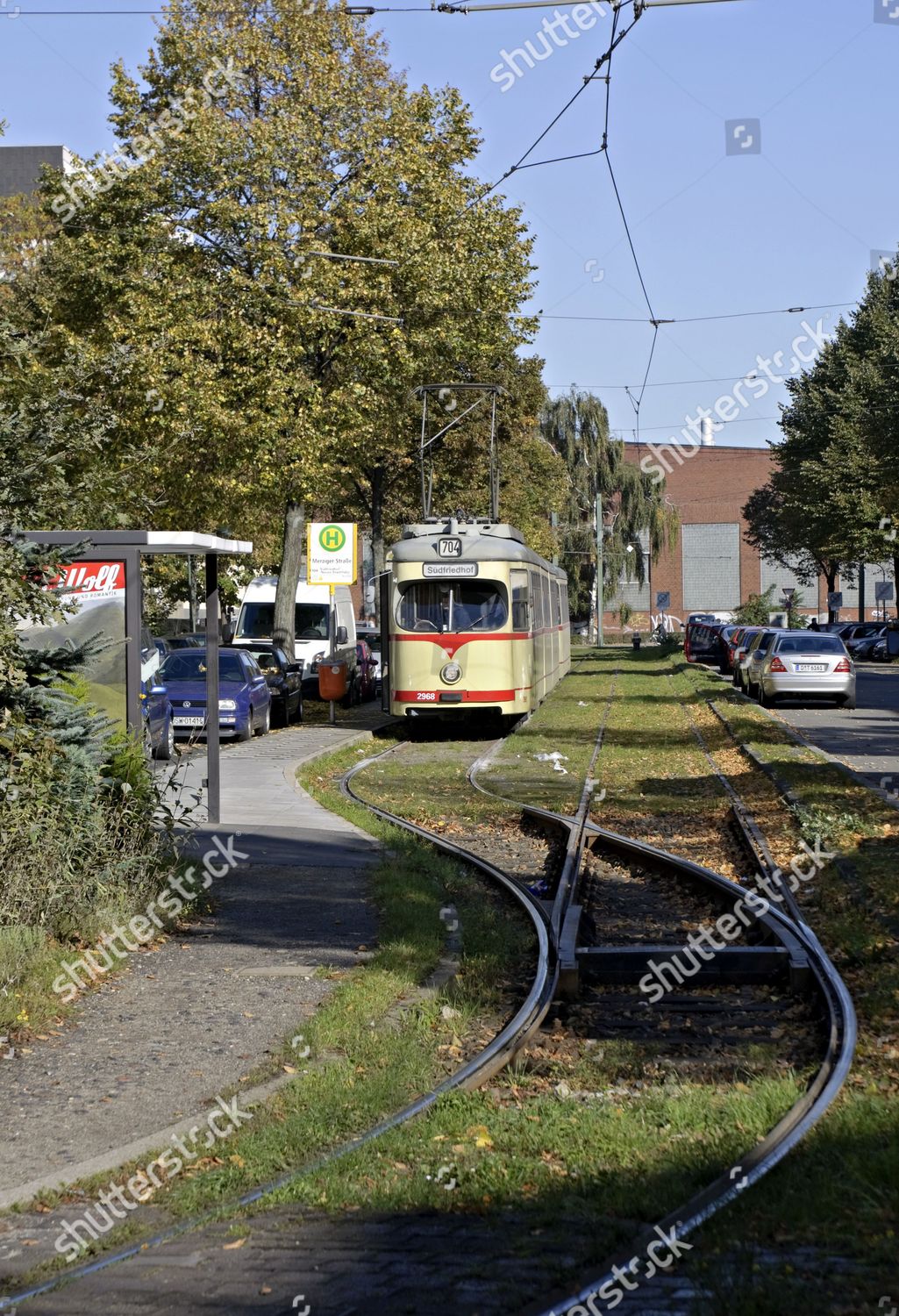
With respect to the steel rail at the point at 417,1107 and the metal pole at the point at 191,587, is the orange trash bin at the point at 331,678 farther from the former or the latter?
the steel rail at the point at 417,1107

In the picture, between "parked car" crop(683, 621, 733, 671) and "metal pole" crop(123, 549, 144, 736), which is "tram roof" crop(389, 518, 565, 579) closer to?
"metal pole" crop(123, 549, 144, 736)

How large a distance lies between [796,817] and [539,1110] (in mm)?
8727

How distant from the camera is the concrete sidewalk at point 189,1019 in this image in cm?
593

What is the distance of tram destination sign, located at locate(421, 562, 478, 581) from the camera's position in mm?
24703

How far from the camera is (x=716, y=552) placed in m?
98.1

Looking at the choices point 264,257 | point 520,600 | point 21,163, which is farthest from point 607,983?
point 21,163

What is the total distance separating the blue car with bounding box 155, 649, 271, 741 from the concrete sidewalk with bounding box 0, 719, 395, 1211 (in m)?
11.5

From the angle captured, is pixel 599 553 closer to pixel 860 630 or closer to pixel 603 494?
pixel 603 494

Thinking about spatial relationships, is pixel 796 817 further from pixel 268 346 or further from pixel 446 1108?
pixel 268 346

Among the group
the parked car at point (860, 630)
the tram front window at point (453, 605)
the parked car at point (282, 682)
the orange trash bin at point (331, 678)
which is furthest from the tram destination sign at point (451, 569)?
the parked car at point (860, 630)

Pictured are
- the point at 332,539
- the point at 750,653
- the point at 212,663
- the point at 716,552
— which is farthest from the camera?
the point at 716,552

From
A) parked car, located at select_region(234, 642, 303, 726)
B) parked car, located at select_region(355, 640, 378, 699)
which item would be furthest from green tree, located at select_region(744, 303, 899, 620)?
parked car, located at select_region(234, 642, 303, 726)

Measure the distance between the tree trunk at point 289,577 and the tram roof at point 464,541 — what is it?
7.46 metres

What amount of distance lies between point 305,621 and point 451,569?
15920 millimetres
